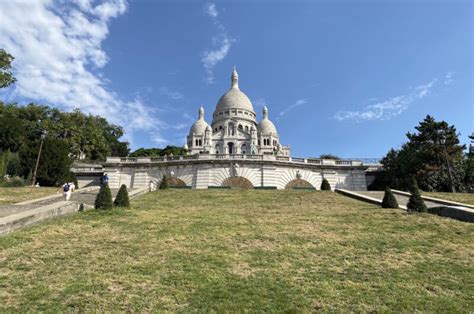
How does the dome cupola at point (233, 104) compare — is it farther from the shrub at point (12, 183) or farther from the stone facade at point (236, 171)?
the shrub at point (12, 183)

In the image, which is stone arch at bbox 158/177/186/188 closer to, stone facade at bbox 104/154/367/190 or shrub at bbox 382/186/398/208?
stone facade at bbox 104/154/367/190

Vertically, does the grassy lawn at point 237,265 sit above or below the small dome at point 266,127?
below

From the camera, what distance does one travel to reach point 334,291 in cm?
598

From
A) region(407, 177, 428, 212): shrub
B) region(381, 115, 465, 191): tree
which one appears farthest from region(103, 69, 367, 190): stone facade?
region(407, 177, 428, 212): shrub

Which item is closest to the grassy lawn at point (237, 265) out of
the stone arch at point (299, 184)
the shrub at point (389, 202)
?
the shrub at point (389, 202)

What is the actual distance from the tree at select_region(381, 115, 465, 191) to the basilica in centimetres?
3617

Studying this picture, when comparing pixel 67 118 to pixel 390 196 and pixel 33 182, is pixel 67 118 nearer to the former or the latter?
pixel 33 182

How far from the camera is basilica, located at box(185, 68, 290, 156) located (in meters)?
74.6

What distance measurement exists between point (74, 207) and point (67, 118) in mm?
55355

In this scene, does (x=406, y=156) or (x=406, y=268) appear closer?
(x=406, y=268)

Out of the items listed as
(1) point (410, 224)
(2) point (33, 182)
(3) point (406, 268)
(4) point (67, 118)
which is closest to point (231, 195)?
(1) point (410, 224)

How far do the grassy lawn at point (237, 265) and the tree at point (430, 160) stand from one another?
23.3 metres

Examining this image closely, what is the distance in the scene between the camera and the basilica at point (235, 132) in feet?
245

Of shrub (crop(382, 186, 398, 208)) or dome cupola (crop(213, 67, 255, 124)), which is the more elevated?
dome cupola (crop(213, 67, 255, 124))
